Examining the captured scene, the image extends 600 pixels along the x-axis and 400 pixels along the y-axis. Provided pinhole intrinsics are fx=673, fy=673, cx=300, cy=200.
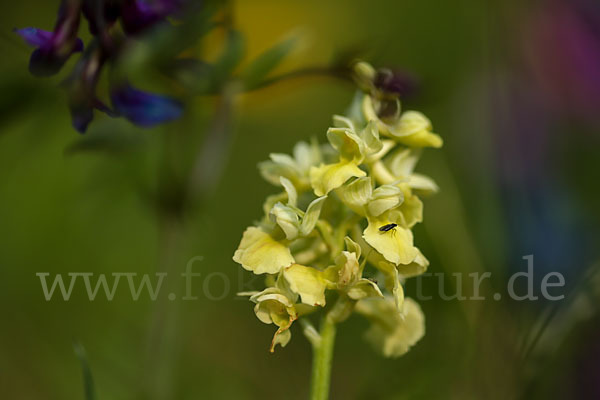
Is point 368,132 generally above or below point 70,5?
below

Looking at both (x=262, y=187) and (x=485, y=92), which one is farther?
(x=262, y=187)

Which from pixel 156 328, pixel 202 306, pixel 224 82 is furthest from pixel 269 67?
pixel 202 306

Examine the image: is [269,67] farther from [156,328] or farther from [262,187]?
[262,187]

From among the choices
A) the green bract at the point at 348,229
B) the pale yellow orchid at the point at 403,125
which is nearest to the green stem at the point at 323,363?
the green bract at the point at 348,229

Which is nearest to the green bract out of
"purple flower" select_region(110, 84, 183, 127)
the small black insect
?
the small black insect

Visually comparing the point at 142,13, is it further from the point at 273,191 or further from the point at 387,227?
the point at 273,191

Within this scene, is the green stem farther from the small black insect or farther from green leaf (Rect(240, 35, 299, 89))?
green leaf (Rect(240, 35, 299, 89))

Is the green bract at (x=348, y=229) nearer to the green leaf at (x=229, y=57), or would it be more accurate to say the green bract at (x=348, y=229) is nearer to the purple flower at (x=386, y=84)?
the purple flower at (x=386, y=84)

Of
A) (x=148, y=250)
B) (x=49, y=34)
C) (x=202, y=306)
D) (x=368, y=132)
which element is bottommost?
(x=202, y=306)
